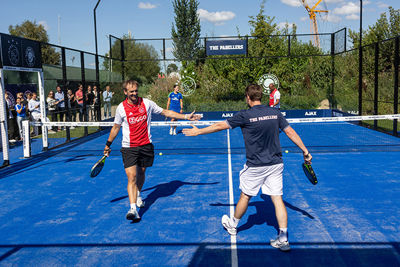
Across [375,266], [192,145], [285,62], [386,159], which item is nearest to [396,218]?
[375,266]

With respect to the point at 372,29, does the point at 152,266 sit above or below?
below

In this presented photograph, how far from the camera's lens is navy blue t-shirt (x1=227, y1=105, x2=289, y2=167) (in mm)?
4625

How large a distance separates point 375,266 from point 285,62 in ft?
69.8

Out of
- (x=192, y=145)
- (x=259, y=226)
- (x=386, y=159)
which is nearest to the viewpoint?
(x=259, y=226)

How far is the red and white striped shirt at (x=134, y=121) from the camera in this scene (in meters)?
5.80

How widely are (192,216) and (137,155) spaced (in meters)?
1.29

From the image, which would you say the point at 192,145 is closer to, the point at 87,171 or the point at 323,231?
the point at 87,171

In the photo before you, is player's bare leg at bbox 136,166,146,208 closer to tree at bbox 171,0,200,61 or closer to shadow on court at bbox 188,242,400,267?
shadow on court at bbox 188,242,400,267

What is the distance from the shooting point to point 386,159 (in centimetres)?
1020

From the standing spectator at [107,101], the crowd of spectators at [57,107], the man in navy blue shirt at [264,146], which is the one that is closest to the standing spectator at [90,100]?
the crowd of spectators at [57,107]

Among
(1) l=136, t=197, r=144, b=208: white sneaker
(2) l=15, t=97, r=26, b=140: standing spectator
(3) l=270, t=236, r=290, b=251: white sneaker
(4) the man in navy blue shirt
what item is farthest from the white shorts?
(2) l=15, t=97, r=26, b=140: standing spectator

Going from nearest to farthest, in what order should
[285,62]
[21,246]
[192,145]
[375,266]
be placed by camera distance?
[375,266] → [21,246] → [192,145] → [285,62]

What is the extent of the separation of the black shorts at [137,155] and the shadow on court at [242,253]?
131 centimetres

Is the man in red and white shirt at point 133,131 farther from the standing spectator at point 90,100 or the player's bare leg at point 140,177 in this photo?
the standing spectator at point 90,100
